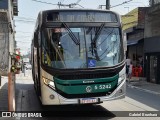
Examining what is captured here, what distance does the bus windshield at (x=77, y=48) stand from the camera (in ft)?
32.8

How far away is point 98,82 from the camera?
10031mm

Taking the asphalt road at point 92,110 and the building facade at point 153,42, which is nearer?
the asphalt road at point 92,110

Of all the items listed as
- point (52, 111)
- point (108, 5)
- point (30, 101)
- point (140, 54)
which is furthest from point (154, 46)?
point (52, 111)

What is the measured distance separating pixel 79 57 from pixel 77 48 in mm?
268

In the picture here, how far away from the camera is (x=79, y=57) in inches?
396

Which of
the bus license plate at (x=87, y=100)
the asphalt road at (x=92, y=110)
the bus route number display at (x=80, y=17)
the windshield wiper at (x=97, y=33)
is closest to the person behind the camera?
the bus license plate at (x=87, y=100)

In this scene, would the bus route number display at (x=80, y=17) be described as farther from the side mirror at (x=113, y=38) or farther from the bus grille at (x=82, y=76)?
the bus grille at (x=82, y=76)

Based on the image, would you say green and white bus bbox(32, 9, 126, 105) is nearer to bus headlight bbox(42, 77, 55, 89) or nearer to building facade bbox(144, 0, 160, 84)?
bus headlight bbox(42, 77, 55, 89)

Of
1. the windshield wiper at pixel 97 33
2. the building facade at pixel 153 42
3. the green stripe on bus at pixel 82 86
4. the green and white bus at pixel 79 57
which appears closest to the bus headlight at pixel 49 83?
the green and white bus at pixel 79 57

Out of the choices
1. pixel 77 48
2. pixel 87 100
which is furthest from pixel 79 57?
pixel 87 100

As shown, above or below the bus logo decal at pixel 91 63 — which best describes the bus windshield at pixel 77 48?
above

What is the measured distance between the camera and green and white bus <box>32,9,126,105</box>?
9.85 meters

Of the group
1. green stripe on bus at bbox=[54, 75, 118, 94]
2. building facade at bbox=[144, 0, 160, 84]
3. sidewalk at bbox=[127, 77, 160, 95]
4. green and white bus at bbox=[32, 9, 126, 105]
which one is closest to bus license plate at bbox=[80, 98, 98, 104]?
green and white bus at bbox=[32, 9, 126, 105]

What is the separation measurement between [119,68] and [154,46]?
631 inches
